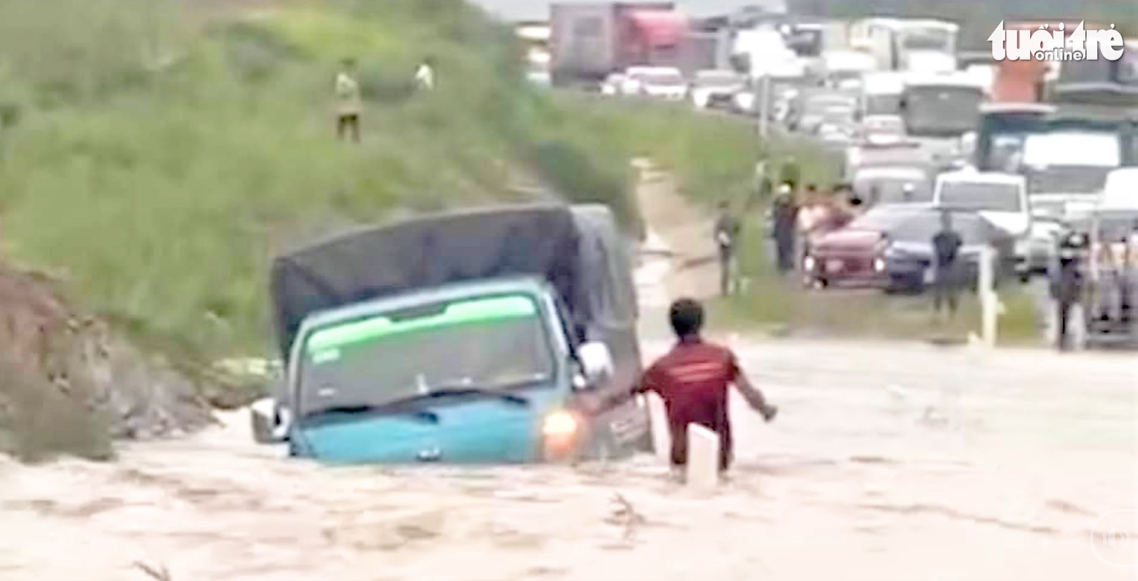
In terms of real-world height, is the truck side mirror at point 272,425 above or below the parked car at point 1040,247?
above

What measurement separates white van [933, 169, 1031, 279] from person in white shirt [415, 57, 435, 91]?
1519cm

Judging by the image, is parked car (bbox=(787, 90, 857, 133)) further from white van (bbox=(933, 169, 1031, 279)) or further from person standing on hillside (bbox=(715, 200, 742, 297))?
person standing on hillside (bbox=(715, 200, 742, 297))

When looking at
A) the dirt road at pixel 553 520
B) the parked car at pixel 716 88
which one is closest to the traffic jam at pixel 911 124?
the parked car at pixel 716 88

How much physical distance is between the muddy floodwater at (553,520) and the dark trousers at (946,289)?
17.1m

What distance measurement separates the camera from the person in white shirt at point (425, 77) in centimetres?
5922

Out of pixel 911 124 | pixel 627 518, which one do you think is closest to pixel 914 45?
pixel 911 124

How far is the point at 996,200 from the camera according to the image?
44.1 meters

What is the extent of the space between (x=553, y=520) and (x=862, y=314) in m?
25.0

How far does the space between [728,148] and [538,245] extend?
52.4 meters

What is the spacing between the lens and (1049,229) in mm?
42469

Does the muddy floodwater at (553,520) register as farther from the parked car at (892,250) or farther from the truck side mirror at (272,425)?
the parked car at (892,250)

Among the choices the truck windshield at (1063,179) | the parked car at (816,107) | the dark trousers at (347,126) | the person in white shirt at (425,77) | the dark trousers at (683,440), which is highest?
the dark trousers at (683,440)

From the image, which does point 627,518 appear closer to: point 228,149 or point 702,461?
point 702,461

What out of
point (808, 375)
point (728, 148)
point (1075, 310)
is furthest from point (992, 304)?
point (728, 148)
